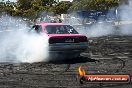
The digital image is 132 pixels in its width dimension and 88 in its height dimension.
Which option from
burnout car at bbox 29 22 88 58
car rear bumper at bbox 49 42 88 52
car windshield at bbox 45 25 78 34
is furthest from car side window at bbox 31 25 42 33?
car rear bumper at bbox 49 42 88 52

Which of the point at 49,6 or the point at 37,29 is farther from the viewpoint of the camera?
the point at 49,6

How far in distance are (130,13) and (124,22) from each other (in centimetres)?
→ 154

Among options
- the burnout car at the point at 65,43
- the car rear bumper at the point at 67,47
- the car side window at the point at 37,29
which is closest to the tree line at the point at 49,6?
the car side window at the point at 37,29

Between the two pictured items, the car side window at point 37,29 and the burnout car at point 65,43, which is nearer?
the burnout car at point 65,43

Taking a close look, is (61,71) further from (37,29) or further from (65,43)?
(37,29)

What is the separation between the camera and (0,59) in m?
14.6

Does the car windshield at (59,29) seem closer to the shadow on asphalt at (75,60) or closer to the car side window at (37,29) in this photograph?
the car side window at (37,29)

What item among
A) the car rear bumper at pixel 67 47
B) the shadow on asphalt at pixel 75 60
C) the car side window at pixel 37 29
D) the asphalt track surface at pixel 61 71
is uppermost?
the car side window at pixel 37 29

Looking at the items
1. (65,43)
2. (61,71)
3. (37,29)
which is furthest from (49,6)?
(61,71)

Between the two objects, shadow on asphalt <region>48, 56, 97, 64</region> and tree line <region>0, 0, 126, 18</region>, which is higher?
shadow on asphalt <region>48, 56, 97, 64</region>

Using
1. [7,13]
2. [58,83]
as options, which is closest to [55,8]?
[7,13]

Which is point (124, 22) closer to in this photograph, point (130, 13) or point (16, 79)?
point (130, 13)

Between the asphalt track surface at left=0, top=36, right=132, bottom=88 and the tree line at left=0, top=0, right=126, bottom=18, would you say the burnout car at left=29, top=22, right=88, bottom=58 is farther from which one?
the tree line at left=0, top=0, right=126, bottom=18

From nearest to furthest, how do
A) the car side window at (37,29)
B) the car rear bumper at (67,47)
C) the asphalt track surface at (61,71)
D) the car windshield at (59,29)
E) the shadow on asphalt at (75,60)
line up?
the asphalt track surface at (61,71), the car rear bumper at (67,47), the shadow on asphalt at (75,60), the car windshield at (59,29), the car side window at (37,29)
